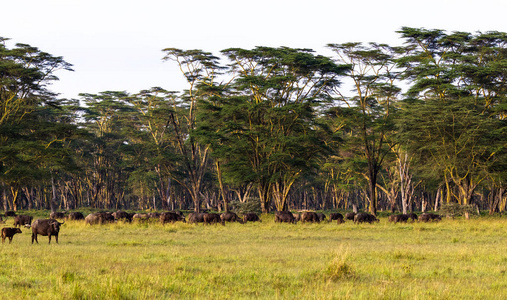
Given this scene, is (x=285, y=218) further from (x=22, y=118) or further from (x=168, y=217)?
(x=22, y=118)

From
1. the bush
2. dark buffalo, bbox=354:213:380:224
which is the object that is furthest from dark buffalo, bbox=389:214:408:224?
the bush

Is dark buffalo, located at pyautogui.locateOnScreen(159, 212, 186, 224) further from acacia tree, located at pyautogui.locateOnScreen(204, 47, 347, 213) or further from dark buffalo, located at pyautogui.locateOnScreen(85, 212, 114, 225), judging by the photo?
acacia tree, located at pyautogui.locateOnScreen(204, 47, 347, 213)

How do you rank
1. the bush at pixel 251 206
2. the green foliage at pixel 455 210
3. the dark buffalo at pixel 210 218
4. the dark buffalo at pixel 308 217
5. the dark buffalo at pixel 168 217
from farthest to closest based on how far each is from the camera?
the bush at pixel 251 206 → the green foliage at pixel 455 210 → the dark buffalo at pixel 308 217 → the dark buffalo at pixel 168 217 → the dark buffalo at pixel 210 218

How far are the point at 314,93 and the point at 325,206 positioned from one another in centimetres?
3379

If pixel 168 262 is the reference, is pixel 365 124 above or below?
above

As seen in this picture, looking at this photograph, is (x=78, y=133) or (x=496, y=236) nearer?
(x=496, y=236)

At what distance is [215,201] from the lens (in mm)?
82375

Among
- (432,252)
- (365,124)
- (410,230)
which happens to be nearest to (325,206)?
(365,124)

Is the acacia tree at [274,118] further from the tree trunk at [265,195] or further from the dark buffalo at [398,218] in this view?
the dark buffalo at [398,218]

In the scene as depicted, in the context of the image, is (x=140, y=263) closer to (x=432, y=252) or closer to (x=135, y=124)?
(x=432, y=252)

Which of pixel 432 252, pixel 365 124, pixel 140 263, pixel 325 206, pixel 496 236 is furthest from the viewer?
pixel 325 206

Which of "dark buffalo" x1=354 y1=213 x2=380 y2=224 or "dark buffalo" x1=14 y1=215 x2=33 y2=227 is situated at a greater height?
"dark buffalo" x1=14 y1=215 x2=33 y2=227

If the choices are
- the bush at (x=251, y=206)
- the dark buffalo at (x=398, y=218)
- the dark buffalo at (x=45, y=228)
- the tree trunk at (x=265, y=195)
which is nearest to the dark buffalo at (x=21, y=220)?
the dark buffalo at (x=45, y=228)

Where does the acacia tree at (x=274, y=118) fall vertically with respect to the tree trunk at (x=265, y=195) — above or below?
above
